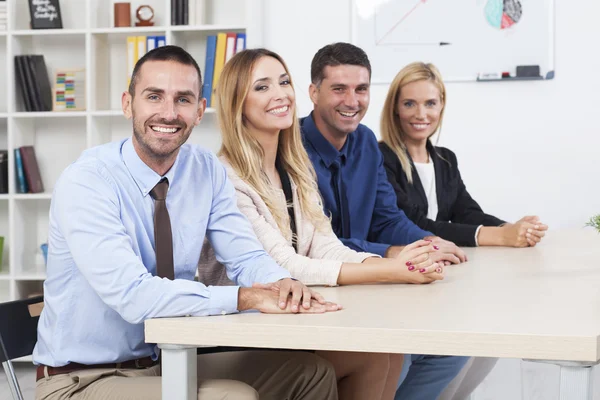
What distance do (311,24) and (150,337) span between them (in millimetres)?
3170

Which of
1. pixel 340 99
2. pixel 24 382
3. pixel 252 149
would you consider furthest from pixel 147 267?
pixel 24 382

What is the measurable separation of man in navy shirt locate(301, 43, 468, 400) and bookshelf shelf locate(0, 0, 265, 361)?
1.46 meters

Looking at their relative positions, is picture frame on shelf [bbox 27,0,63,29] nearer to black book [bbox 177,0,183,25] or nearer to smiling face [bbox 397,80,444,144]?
black book [bbox 177,0,183,25]

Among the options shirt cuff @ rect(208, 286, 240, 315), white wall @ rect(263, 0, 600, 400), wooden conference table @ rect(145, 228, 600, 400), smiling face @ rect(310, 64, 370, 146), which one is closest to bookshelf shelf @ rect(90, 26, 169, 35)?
white wall @ rect(263, 0, 600, 400)

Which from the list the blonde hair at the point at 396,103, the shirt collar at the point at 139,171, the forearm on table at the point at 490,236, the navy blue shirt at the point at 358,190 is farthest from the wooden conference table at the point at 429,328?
the blonde hair at the point at 396,103

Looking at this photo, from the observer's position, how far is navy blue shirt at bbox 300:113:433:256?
2.44 metres

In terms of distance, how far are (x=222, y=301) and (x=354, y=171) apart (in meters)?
1.14

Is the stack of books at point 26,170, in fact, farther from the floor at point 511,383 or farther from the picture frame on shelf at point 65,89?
the floor at point 511,383

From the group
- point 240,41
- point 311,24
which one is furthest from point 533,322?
point 311,24

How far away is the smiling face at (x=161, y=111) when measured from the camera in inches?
67.2

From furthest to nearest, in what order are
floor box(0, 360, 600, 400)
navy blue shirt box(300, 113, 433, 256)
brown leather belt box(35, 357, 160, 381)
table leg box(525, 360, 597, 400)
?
floor box(0, 360, 600, 400)
navy blue shirt box(300, 113, 433, 256)
brown leather belt box(35, 357, 160, 381)
table leg box(525, 360, 597, 400)

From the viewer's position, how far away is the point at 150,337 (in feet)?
4.36

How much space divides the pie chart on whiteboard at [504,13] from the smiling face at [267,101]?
89.6 inches

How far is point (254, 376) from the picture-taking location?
5.70 feet
